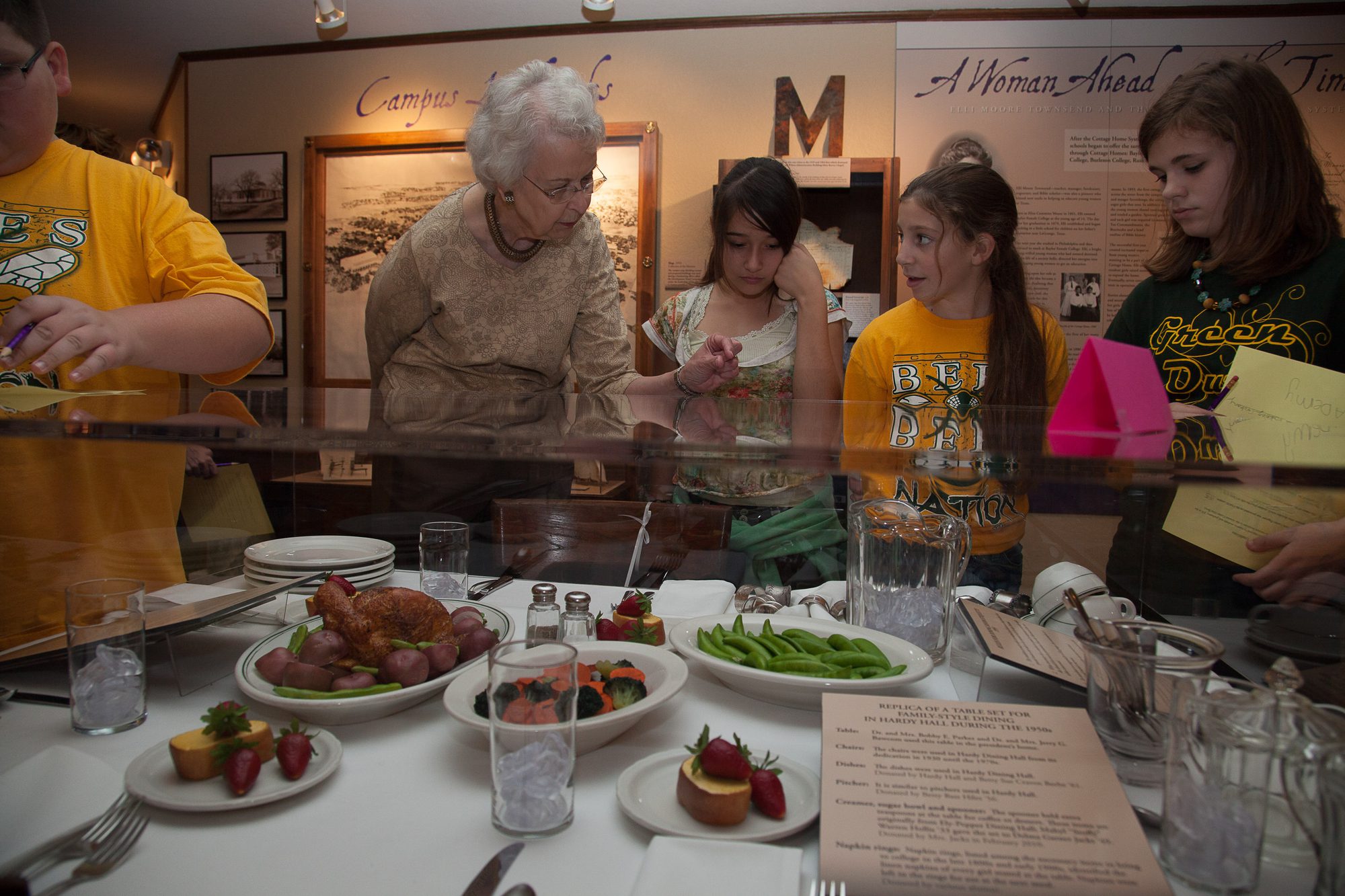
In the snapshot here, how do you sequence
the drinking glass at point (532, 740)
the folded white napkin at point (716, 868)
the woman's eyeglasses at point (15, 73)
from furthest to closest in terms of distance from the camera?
1. the woman's eyeglasses at point (15, 73)
2. the drinking glass at point (532, 740)
3. the folded white napkin at point (716, 868)

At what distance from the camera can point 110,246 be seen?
59.4 inches

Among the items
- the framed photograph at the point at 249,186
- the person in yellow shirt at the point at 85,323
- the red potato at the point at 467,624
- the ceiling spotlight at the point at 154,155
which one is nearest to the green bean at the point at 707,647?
the red potato at the point at 467,624

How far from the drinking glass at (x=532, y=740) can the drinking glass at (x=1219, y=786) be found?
0.56 meters

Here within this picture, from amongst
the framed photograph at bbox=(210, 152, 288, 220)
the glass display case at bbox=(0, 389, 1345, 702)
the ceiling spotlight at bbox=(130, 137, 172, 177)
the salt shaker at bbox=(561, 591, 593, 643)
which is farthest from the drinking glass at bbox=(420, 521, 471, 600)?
the ceiling spotlight at bbox=(130, 137, 172, 177)

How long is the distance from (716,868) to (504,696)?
25 cm

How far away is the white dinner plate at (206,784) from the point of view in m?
0.80

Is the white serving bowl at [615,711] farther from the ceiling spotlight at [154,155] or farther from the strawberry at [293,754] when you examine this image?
the ceiling spotlight at [154,155]

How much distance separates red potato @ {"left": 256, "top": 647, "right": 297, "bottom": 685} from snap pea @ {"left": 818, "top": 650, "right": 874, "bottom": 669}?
27.3 inches

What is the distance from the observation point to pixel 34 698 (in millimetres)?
1059

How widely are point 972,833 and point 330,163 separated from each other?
483 centimetres

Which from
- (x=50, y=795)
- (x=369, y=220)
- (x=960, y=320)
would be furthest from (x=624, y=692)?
(x=369, y=220)

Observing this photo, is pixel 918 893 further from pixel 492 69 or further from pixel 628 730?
pixel 492 69

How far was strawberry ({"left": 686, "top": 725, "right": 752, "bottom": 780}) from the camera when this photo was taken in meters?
0.80

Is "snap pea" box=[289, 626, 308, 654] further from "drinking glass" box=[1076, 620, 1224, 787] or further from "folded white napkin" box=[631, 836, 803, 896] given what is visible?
"drinking glass" box=[1076, 620, 1224, 787]
